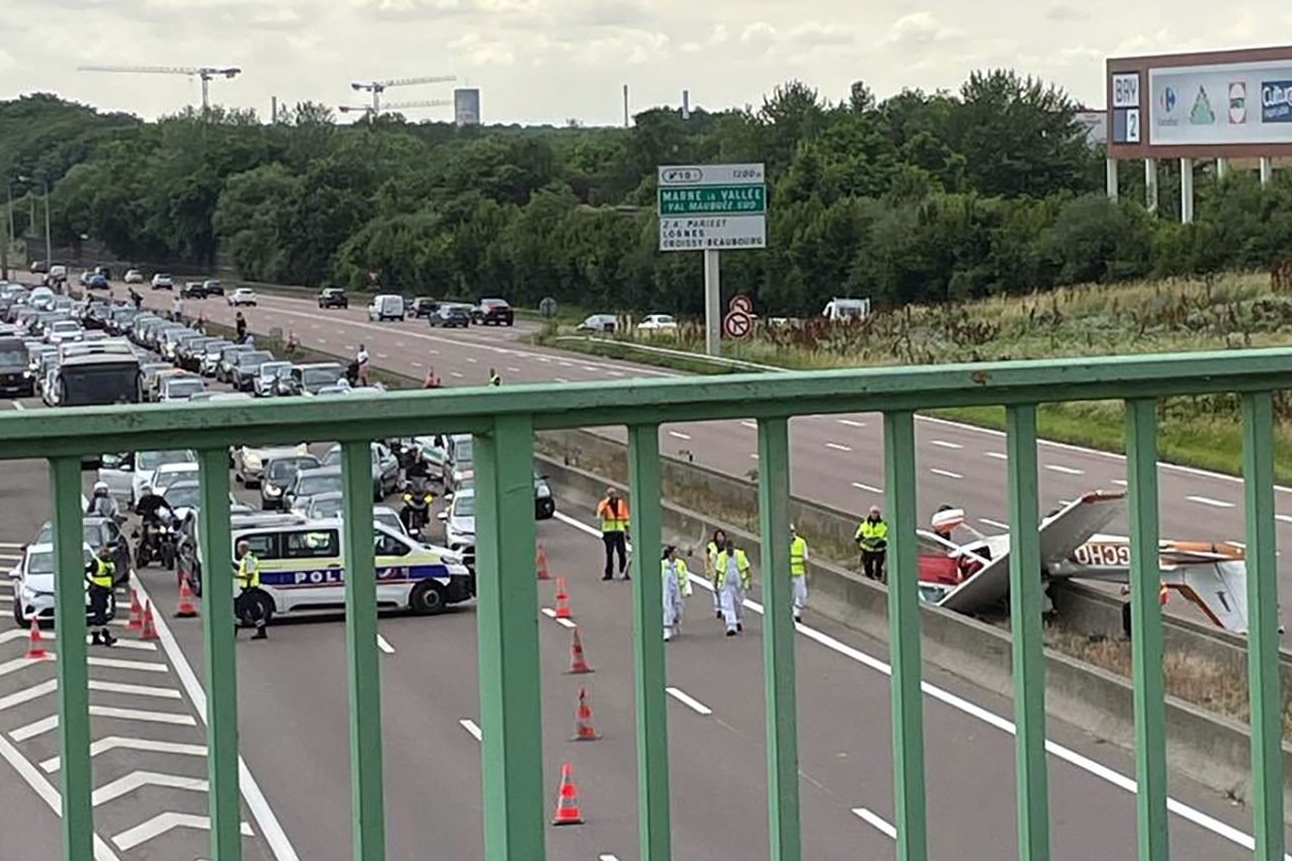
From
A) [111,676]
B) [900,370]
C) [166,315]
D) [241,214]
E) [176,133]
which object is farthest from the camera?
[176,133]

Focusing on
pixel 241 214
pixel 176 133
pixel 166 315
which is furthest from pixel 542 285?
pixel 176 133

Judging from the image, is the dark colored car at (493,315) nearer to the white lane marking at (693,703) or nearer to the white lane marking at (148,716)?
the white lane marking at (693,703)

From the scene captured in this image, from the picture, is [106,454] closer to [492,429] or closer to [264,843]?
[492,429]

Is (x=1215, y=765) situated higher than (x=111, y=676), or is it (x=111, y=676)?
(x=111, y=676)

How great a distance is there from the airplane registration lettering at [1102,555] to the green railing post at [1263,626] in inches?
133

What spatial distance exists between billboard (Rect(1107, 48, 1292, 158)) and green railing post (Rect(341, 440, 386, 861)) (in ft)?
254

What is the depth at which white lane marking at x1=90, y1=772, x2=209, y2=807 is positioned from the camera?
7.78 m

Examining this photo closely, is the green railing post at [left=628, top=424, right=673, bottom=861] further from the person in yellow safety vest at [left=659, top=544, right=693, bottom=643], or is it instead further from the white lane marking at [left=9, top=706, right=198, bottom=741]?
the white lane marking at [left=9, top=706, right=198, bottom=741]

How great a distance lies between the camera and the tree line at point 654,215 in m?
73.5

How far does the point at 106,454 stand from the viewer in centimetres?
333

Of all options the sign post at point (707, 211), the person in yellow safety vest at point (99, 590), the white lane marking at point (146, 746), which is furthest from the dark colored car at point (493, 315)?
the person in yellow safety vest at point (99, 590)

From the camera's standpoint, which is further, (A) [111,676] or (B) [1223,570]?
(B) [1223,570]

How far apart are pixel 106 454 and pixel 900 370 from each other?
1.34 m

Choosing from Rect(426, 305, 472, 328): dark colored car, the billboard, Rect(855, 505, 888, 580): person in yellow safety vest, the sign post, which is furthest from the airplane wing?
Rect(426, 305, 472, 328): dark colored car
